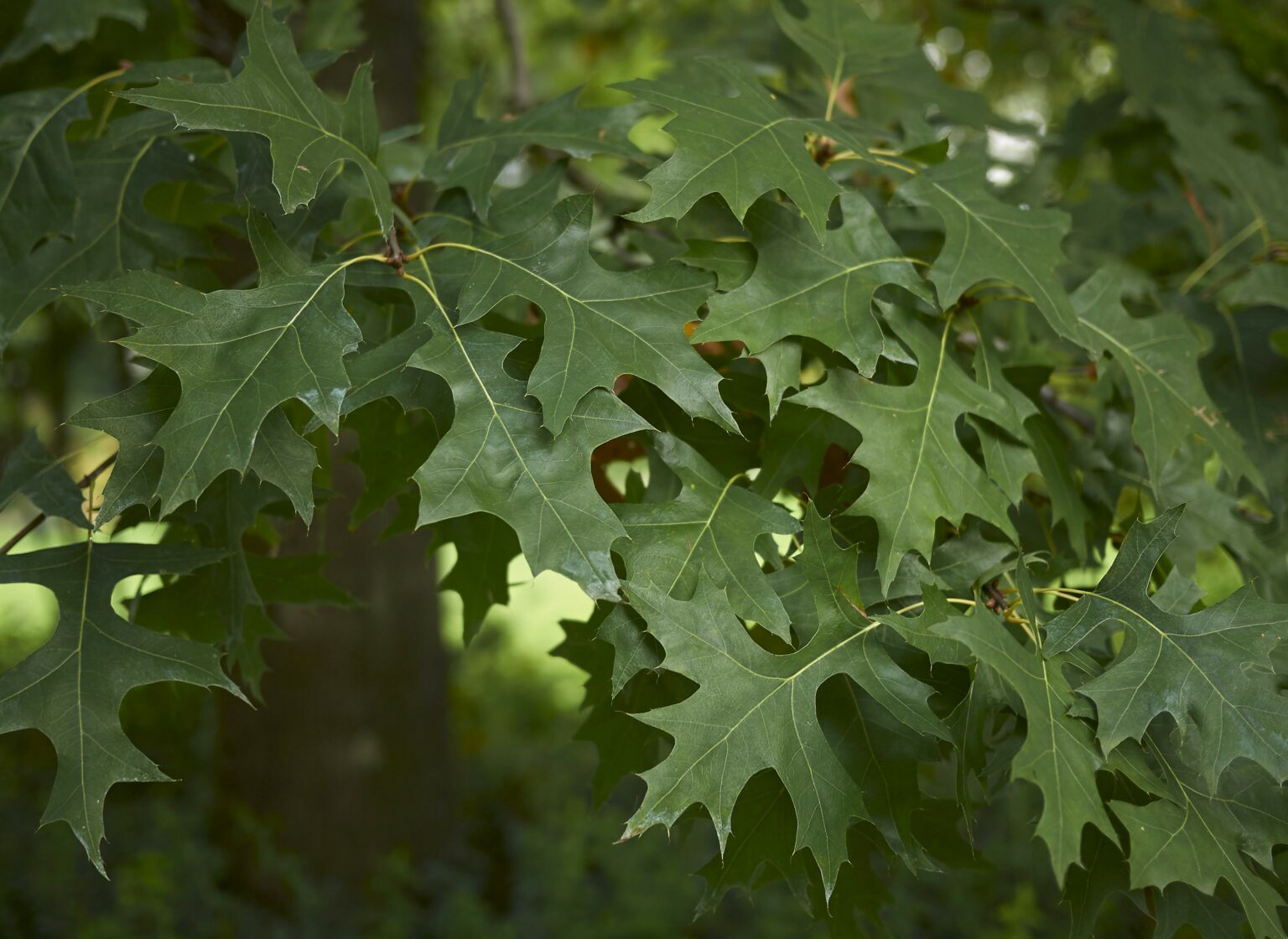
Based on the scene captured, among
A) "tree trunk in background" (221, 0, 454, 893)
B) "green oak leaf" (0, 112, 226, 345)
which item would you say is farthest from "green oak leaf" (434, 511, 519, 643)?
"tree trunk in background" (221, 0, 454, 893)

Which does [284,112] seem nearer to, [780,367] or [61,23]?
[780,367]

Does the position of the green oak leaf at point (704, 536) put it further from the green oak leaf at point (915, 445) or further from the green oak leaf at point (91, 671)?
the green oak leaf at point (91, 671)

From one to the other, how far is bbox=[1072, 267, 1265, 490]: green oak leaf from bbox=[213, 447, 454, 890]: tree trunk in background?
245cm

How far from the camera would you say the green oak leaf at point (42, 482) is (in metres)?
1.02

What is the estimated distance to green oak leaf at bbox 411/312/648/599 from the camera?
2.67 feet

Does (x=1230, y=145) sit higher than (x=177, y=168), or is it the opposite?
(x=177, y=168)

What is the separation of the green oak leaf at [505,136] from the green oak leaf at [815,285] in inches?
7.7

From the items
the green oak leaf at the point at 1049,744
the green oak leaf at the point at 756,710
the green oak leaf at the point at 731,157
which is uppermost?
the green oak leaf at the point at 731,157

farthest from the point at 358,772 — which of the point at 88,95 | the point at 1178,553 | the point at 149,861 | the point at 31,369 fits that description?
the point at 1178,553

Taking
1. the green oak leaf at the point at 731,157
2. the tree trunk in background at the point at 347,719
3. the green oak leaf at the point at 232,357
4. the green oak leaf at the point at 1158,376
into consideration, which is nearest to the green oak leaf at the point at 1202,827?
the green oak leaf at the point at 1158,376

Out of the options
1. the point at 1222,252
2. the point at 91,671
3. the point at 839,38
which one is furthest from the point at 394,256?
the point at 1222,252

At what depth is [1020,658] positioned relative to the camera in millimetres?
807

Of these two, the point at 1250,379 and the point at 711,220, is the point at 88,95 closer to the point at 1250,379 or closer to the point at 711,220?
the point at 711,220

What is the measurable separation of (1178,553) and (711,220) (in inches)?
26.6
